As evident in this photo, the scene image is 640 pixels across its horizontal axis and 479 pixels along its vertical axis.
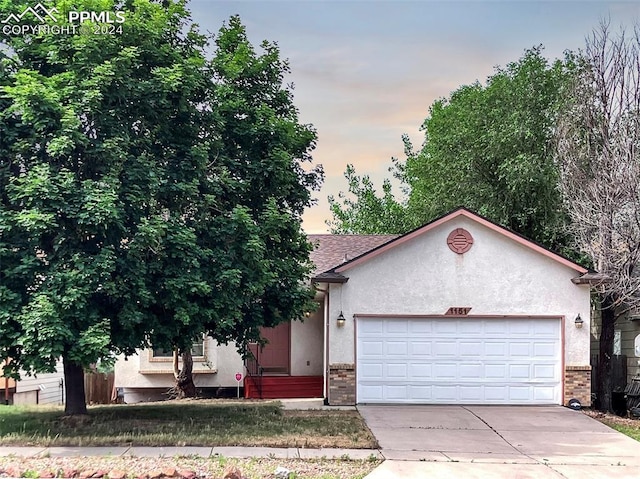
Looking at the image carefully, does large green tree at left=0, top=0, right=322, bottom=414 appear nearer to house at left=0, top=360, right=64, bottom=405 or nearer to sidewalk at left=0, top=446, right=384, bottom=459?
sidewalk at left=0, top=446, right=384, bottom=459

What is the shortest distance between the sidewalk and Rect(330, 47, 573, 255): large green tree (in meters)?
12.6

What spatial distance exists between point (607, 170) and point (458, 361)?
598 centimetres

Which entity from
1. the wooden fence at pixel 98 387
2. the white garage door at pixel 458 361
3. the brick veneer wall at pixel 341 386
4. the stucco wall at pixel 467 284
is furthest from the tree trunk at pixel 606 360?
the wooden fence at pixel 98 387

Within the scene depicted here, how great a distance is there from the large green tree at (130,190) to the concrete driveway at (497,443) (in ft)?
12.1

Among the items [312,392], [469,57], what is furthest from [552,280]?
[469,57]

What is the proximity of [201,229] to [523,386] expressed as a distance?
870 cm

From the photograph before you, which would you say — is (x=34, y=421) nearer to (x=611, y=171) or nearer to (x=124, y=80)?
(x=124, y=80)

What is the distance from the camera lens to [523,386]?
15461mm

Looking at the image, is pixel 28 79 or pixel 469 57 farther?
pixel 469 57

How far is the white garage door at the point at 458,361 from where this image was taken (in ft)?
50.4

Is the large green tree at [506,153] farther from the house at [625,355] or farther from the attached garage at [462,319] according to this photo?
the attached garage at [462,319]

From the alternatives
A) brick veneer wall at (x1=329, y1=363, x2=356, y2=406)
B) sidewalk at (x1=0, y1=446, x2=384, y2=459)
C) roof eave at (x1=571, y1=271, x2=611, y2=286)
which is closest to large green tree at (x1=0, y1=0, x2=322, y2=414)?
sidewalk at (x1=0, y1=446, x2=384, y2=459)

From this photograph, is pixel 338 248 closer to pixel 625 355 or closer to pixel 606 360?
pixel 606 360

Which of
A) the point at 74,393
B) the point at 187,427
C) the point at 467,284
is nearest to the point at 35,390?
the point at 74,393
